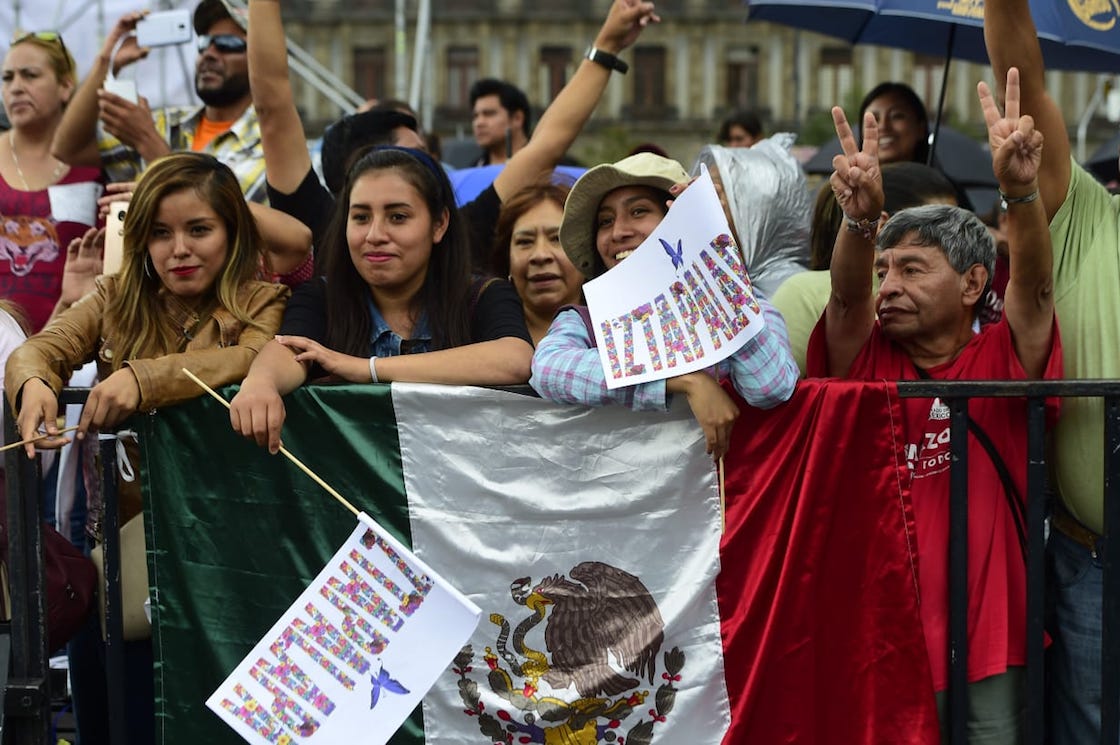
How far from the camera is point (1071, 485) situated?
3863 mm

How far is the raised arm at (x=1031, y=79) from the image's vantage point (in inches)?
154

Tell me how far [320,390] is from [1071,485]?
6.34 ft

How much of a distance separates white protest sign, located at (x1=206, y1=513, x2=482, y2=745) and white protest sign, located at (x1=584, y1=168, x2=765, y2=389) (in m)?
0.69

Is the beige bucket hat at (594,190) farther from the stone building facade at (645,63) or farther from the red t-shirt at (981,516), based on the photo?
the stone building facade at (645,63)

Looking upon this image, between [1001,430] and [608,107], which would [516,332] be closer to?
[1001,430]

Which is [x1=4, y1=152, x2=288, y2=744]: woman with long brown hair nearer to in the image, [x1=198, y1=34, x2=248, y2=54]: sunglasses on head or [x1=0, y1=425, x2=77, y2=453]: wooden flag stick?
[x1=0, y1=425, x2=77, y2=453]: wooden flag stick

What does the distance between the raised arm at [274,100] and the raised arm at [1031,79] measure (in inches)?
84.0

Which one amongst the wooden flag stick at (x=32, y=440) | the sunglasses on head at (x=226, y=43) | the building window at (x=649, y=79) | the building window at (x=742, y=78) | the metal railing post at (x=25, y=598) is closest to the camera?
the wooden flag stick at (x=32, y=440)

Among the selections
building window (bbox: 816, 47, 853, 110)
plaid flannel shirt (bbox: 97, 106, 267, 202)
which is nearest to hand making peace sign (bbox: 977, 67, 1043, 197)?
plaid flannel shirt (bbox: 97, 106, 267, 202)

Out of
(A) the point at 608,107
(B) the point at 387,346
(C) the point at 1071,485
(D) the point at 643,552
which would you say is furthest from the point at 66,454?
(A) the point at 608,107

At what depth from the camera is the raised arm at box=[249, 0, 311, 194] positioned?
473 centimetres

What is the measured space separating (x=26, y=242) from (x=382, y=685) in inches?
110

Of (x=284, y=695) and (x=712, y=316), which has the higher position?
(x=712, y=316)

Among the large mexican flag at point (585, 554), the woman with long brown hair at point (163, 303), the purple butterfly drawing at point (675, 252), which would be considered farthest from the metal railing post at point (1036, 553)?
the woman with long brown hair at point (163, 303)
